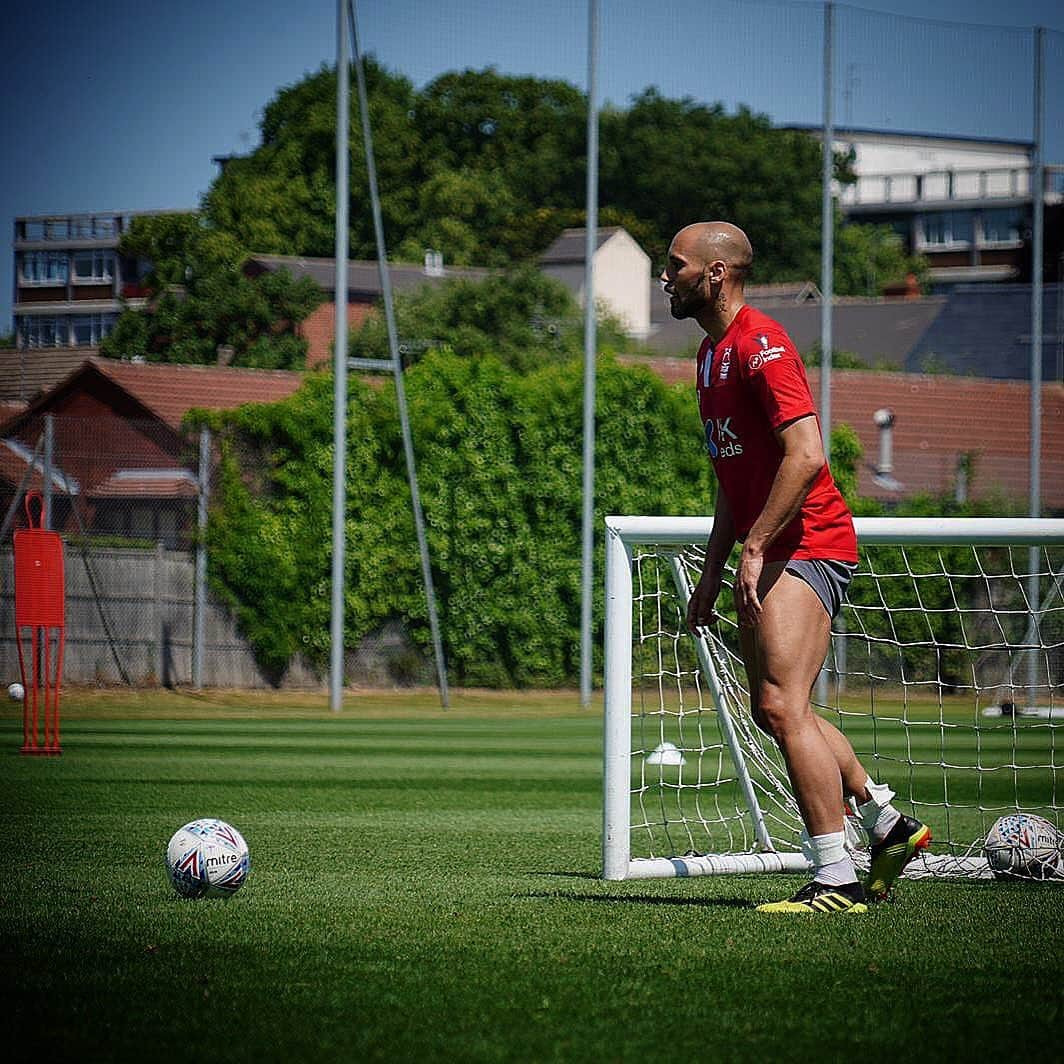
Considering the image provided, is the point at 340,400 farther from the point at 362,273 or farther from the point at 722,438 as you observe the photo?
the point at 362,273

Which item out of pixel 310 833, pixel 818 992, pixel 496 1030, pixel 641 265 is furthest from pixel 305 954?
pixel 641 265

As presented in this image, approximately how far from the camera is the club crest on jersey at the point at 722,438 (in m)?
5.65

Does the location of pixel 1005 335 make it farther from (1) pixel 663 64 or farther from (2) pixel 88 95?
(2) pixel 88 95

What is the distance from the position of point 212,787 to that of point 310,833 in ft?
9.94

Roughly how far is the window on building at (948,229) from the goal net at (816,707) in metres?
74.2

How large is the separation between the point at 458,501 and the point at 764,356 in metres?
21.0

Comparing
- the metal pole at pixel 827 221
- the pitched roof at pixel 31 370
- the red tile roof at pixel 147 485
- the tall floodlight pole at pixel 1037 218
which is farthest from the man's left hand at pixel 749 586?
the tall floodlight pole at pixel 1037 218

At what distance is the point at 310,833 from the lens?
8.55m

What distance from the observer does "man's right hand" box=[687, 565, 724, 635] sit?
5.96 metres

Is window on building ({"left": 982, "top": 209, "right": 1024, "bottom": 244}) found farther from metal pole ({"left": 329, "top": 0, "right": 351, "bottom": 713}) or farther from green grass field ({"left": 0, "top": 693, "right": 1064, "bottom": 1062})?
green grass field ({"left": 0, "top": 693, "right": 1064, "bottom": 1062})

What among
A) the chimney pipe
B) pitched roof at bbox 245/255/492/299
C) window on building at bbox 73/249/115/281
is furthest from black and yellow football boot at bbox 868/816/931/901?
pitched roof at bbox 245/255/492/299

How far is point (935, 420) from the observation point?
39.3 metres

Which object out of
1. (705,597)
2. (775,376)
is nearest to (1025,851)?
(705,597)

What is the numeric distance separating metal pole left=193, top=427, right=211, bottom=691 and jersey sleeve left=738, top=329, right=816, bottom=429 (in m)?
19.1
